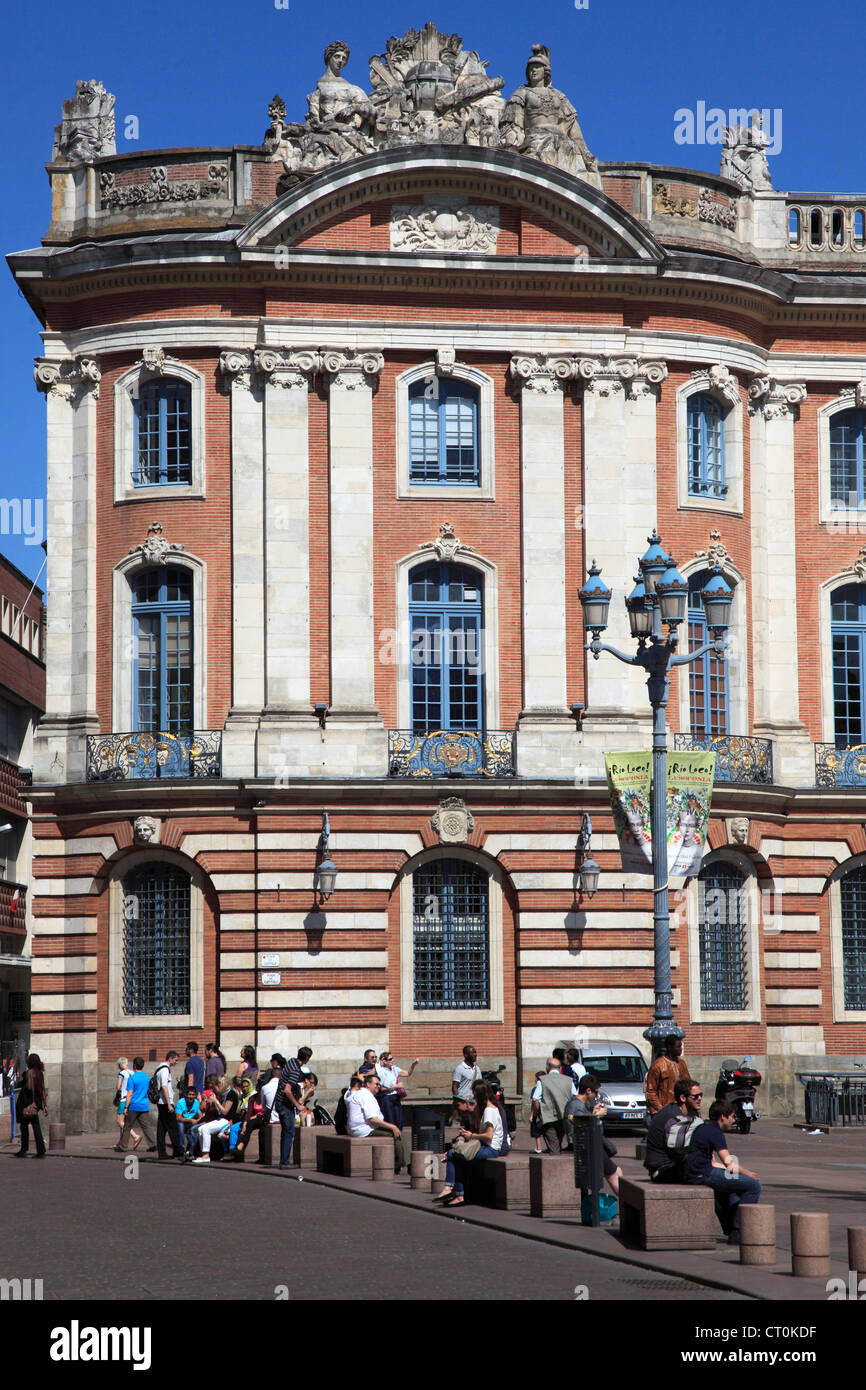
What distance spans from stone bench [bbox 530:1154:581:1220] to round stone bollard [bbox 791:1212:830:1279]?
5.61 m

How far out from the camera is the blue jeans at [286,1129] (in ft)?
103

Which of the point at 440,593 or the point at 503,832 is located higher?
the point at 440,593

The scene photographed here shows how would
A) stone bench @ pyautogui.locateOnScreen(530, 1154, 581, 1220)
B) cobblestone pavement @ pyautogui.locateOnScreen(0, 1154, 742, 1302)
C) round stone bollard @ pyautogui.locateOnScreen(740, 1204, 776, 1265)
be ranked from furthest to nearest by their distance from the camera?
1. stone bench @ pyautogui.locateOnScreen(530, 1154, 581, 1220)
2. round stone bollard @ pyautogui.locateOnScreen(740, 1204, 776, 1265)
3. cobblestone pavement @ pyautogui.locateOnScreen(0, 1154, 742, 1302)

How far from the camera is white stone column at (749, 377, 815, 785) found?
4306 centimetres

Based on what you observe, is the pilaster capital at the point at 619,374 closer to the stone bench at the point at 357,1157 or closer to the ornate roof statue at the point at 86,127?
the ornate roof statue at the point at 86,127

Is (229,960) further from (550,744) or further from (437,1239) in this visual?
(437,1239)

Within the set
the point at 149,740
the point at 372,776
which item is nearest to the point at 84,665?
the point at 149,740

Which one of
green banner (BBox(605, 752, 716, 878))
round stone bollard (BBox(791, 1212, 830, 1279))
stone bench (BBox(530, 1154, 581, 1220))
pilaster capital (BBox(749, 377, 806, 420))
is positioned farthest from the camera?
pilaster capital (BBox(749, 377, 806, 420))

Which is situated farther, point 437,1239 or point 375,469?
point 375,469

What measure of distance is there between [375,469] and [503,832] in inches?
294

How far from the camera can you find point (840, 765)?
142 feet

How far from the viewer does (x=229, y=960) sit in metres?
39.5

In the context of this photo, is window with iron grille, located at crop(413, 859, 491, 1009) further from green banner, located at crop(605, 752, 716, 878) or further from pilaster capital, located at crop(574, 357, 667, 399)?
pilaster capital, located at crop(574, 357, 667, 399)

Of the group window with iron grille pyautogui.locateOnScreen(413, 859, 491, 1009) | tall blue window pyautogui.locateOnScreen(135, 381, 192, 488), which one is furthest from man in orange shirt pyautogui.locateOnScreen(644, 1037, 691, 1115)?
tall blue window pyautogui.locateOnScreen(135, 381, 192, 488)
